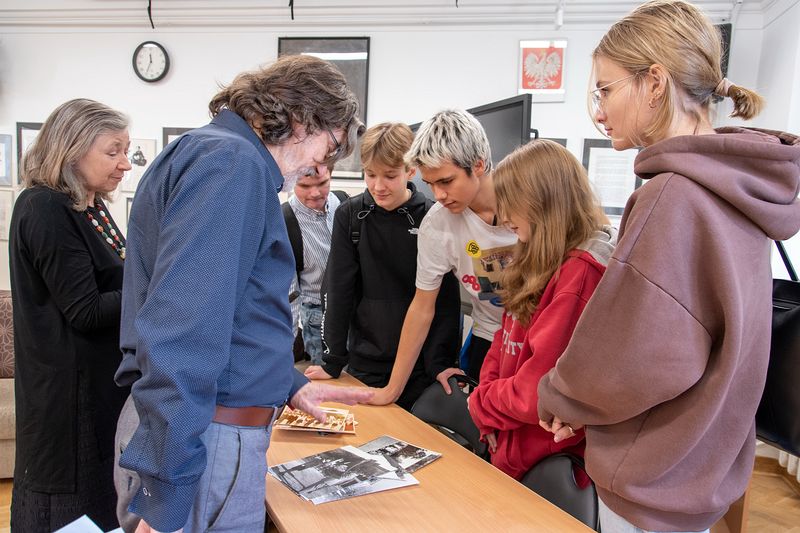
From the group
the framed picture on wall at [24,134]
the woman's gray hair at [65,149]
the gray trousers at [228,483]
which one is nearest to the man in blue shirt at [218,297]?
the gray trousers at [228,483]

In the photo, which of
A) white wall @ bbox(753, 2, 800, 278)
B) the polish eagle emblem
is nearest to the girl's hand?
white wall @ bbox(753, 2, 800, 278)

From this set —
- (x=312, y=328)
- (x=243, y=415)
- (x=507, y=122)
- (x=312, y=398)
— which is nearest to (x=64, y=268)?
(x=312, y=398)

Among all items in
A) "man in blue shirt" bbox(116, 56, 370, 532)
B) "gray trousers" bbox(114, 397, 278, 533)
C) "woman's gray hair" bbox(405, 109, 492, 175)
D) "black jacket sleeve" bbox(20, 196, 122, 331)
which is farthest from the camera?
"woman's gray hair" bbox(405, 109, 492, 175)

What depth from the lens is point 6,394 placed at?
333 centimetres

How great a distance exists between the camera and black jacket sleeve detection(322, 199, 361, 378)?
7.16 ft

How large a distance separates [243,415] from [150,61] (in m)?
4.08

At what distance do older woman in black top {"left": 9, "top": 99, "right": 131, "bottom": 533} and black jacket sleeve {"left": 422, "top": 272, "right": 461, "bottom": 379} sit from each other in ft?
3.52

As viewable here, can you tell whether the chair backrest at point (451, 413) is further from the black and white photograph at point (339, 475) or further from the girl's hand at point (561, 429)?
the girl's hand at point (561, 429)

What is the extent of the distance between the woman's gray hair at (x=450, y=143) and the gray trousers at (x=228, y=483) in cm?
109

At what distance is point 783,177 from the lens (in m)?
0.95

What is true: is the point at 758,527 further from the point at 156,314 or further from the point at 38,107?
the point at 38,107

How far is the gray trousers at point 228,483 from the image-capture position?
1.00 metres

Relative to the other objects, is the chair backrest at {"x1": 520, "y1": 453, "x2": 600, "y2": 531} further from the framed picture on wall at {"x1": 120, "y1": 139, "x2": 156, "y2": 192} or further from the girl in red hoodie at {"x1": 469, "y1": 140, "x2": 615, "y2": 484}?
the framed picture on wall at {"x1": 120, "y1": 139, "x2": 156, "y2": 192}

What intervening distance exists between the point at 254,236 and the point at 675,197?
71 cm
